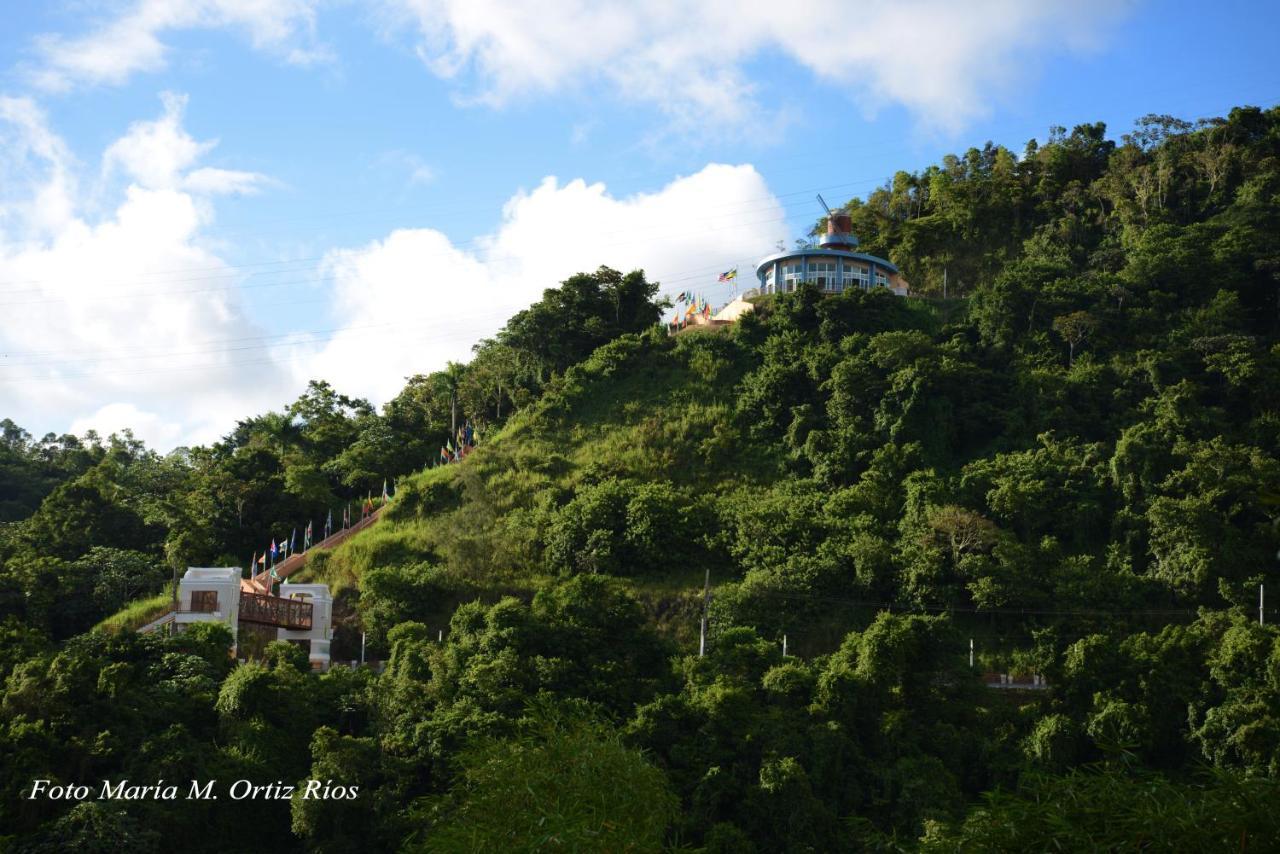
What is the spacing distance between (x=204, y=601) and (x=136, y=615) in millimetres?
Result: 3909

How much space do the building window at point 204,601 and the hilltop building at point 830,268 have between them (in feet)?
93.9

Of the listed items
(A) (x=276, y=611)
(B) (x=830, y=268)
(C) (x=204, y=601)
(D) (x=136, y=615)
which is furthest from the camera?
(B) (x=830, y=268)

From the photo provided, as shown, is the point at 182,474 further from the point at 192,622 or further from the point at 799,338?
the point at 799,338

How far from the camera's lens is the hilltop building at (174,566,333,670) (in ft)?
114

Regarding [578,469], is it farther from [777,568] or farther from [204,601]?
[204,601]

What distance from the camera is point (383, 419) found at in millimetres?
56406

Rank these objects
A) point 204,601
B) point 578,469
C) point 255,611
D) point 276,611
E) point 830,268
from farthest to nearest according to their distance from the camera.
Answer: point 830,268 < point 578,469 < point 276,611 < point 255,611 < point 204,601

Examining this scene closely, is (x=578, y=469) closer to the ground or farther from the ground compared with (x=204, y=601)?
farther from the ground

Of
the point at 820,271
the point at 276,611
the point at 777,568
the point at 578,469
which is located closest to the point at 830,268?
the point at 820,271

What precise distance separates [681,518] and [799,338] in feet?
42.5

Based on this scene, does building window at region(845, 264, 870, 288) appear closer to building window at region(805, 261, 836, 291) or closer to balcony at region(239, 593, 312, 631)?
building window at region(805, 261, 836, 291)

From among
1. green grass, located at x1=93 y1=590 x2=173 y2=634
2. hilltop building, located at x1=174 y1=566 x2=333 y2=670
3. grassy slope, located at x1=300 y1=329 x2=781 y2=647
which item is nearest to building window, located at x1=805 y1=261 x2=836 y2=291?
grassy slope, located at x1=300 y1=329 x2=781 y2=647

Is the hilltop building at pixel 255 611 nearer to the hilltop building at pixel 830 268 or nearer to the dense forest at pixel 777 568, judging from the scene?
the dense forest at pixel 777 568

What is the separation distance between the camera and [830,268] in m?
56.1
